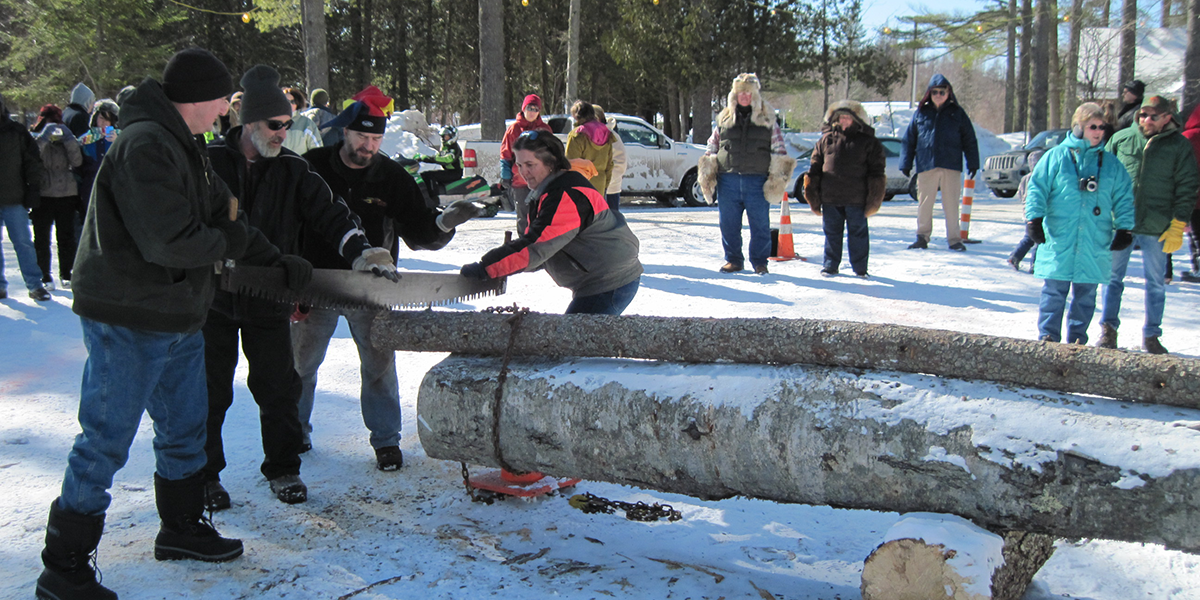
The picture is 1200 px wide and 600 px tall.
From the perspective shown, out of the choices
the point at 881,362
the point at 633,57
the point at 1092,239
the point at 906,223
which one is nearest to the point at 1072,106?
the point at 633,57

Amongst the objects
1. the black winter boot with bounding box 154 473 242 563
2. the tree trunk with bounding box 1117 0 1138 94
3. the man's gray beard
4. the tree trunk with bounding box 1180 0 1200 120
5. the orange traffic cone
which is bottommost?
the black winter boot with bounding box 154 473 242 563

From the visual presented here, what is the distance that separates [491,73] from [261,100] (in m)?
14.8

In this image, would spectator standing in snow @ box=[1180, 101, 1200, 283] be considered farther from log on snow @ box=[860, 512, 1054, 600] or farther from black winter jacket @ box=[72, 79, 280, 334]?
black winter jacket @ box=[72, 79, 280, 334]

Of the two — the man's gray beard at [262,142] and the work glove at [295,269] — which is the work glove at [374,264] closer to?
the work glove at [295,269]

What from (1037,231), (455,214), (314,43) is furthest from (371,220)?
(314,43)

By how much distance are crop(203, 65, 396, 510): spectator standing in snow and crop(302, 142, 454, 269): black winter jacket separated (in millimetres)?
344

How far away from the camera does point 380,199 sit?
4332 mm

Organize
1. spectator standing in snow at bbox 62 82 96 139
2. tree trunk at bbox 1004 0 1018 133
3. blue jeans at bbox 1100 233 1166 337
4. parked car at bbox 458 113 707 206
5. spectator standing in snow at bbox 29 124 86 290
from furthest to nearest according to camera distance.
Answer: tree trunk at bbox 1004 0 1018 133 < parked car at bbox 458 113 707 206 < spectator standing in snow at bbox 62 82 96 139 < spectator standing in snow at bbox 29 124 86 290 < blue jeans at bbox 1100 233 1166 337

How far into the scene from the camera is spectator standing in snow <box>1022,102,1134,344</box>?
5578 millimetres

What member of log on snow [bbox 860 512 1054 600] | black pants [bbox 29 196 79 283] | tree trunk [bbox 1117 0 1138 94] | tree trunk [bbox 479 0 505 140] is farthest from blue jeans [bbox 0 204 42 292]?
tree trunk [bbox 1117 0 1138 94]

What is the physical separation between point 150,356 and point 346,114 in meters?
1.73

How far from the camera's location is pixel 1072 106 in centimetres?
2833

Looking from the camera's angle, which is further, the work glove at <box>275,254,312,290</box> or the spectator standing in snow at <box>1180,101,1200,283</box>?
the spectator standing in snow at <box>1180,101,1200,283</box>

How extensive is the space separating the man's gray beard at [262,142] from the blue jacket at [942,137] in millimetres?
7939
